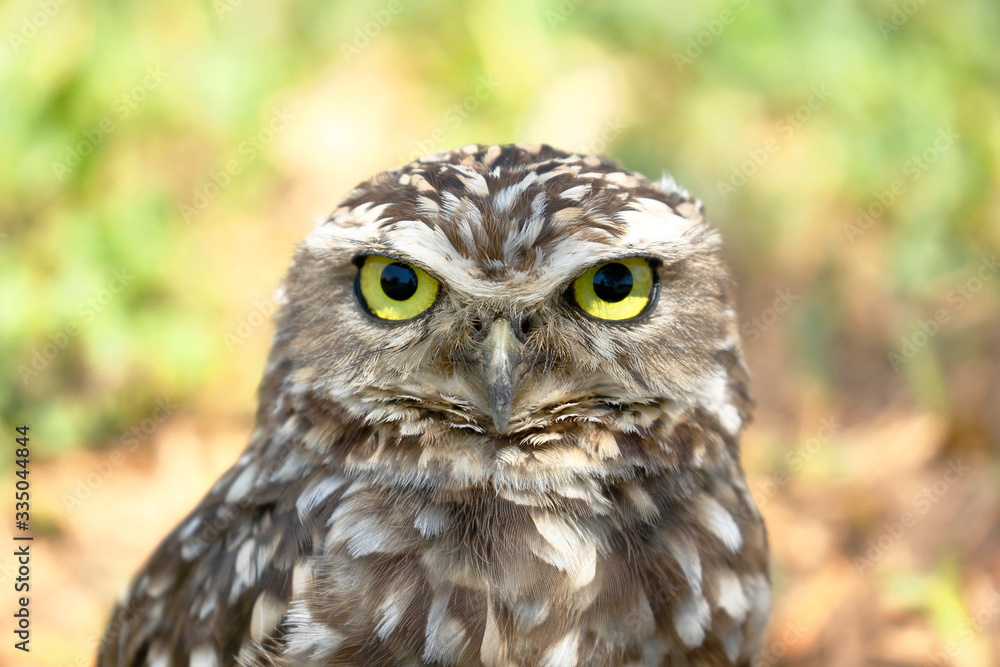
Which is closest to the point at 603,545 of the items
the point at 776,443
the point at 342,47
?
the point at 776,443

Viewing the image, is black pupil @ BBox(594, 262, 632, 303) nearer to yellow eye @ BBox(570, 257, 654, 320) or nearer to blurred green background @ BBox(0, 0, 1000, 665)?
yellow eye @ BBox(570, 257, 654, 320)

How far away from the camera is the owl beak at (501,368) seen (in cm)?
151

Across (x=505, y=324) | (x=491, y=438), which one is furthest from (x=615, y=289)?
(x=491, y=438)

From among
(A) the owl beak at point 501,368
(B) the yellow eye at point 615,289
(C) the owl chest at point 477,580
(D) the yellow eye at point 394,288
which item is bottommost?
(C) the owl chest at point 477,580

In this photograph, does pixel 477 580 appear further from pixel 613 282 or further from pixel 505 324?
pixel 613 282

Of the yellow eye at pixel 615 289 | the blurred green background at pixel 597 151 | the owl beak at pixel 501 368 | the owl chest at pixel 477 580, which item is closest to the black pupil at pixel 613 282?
the yellow eye at pixel 615 289

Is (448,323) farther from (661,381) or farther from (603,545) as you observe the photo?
(603,545)

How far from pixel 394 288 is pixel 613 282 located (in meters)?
0.43

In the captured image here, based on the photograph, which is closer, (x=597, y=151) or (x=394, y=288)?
(x=394, y=288)

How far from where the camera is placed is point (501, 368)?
1517mm

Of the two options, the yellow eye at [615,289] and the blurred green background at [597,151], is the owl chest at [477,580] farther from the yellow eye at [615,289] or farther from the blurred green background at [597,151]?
the blurred green background at [597,151]

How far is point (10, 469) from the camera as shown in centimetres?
375

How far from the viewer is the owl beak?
4.95 ft

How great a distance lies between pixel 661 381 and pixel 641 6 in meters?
3.05
